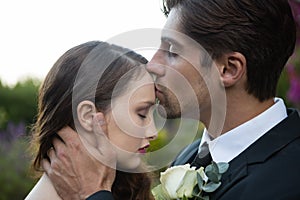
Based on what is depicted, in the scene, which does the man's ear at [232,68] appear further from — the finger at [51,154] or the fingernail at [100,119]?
the finger at [51,154]

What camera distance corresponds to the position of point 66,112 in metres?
3.19

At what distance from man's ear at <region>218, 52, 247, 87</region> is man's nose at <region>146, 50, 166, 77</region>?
256 mm

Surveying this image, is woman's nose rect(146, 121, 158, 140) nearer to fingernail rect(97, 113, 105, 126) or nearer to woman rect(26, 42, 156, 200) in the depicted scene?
woman rect(26, 42, 156, 200)

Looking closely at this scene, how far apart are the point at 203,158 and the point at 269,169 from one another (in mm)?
463

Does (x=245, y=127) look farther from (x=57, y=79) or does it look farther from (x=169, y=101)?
(x=57, y=79)

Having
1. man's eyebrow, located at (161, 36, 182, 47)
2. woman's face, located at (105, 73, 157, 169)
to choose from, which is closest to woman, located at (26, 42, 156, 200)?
woman's face, located at (105, 73, 157, 169)

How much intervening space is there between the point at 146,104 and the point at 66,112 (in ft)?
1.20

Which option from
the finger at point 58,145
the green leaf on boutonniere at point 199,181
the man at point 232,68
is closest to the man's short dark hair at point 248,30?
the man at point 232,68

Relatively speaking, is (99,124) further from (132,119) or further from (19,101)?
(19,101)

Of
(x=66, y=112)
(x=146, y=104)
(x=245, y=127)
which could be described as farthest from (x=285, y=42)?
(x=66, y=112)

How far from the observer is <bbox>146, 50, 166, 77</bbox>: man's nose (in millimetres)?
3123

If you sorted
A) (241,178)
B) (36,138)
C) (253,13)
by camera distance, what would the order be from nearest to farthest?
(241,178) < (253,13) < (36,138)

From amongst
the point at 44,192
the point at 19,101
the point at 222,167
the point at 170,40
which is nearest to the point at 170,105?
the point at 170,40

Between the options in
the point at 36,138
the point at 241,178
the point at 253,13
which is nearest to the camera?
the point at 241,178
